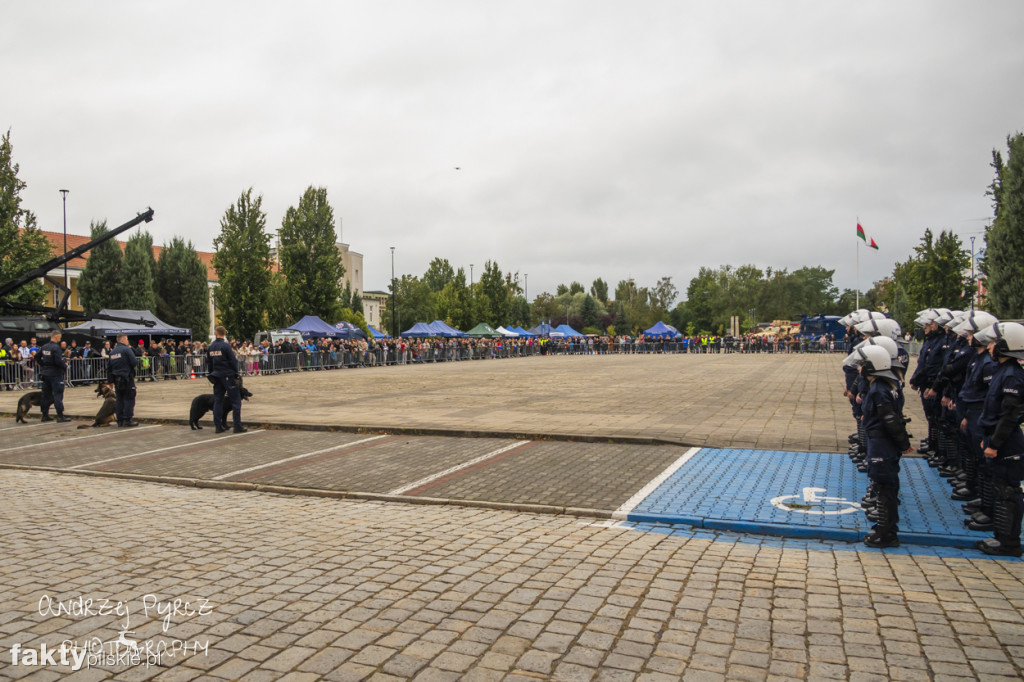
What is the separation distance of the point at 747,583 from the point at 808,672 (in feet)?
4.31

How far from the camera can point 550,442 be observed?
10891 millimetres

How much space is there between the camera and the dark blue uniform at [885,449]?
5609 mm

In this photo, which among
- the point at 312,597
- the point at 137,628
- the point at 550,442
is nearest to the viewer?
the point at 137,628

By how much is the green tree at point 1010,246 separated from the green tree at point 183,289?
55682 mm

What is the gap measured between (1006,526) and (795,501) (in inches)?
73.7

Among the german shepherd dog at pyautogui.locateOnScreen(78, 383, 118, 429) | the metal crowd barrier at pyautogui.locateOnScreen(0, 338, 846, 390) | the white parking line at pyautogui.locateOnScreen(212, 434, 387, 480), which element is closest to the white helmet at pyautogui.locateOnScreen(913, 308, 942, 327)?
the white parking line at pyautogui.locateOnScreen(212, 434, 387, 480)

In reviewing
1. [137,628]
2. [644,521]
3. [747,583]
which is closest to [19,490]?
[137,628]

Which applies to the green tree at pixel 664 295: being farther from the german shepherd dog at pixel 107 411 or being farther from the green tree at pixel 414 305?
the german shepherd dog at pixel 107 411

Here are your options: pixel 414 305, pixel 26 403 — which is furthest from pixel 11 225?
pixel 414 305

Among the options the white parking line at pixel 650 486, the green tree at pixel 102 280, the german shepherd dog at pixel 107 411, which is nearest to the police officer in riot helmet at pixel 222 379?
the german shepherd dog at pixel 107 411

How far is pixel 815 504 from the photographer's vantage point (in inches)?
269

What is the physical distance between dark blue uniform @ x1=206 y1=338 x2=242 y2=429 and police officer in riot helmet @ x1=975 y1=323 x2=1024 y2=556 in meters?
10.8

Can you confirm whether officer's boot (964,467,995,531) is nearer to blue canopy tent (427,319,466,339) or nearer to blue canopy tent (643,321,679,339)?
blue canopy tent (427,319,466,339)

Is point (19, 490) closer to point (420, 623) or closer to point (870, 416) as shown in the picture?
point (420, 623)
